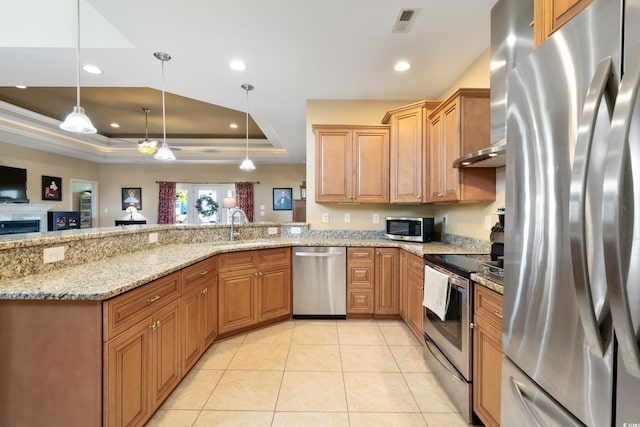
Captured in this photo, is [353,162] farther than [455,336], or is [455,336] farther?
[353,162]

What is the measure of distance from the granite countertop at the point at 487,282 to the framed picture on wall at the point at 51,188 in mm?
8459

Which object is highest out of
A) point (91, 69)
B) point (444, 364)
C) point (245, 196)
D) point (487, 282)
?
Result: point (91, 69)

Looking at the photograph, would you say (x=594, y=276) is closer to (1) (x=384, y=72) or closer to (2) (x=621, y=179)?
(2) (x=621, y=179)

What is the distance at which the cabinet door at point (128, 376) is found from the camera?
4.07ft

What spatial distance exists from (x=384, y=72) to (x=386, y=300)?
2465mm

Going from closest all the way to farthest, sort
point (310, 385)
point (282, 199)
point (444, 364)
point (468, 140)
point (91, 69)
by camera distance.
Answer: point (444, 364), point (310, 385), point (468, 140), point (91, 69), point (282, 199)

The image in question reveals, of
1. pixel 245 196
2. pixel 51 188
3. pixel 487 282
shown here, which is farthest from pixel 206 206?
pixel 487 282

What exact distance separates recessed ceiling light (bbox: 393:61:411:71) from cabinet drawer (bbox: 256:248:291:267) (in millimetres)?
2210

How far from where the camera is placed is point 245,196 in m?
7.96

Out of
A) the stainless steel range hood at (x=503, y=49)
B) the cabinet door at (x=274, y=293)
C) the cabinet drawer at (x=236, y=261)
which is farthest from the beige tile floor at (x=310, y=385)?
the stainless steel range hood at (x=503, y=49)

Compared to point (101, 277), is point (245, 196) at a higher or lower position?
higher

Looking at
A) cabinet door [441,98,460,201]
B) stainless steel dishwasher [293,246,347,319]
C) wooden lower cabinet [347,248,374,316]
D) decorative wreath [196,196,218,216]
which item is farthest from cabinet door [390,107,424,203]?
decorative wreath [196,196,218,216]

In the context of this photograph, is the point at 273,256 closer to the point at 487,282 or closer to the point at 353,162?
the point at 353,162

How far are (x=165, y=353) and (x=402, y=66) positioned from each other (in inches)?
124
